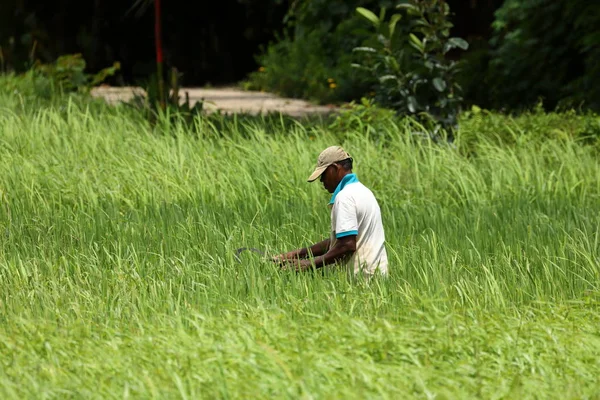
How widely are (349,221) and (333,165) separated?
34 cm

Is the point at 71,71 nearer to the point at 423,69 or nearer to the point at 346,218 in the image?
the point at 423,69

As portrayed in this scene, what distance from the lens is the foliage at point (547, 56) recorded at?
43.0 ft

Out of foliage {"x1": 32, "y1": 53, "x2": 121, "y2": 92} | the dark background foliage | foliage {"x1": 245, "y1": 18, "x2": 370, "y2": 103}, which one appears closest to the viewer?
the dark background foliage

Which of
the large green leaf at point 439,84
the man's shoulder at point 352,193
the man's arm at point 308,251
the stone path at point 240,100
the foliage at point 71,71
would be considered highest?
the large green leaf at point 439,84

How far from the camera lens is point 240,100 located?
60.9 ft

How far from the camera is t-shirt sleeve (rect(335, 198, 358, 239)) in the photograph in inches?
226

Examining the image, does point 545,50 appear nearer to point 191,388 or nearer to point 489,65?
point 489,65

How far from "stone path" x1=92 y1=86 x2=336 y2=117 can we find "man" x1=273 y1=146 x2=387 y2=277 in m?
9.82

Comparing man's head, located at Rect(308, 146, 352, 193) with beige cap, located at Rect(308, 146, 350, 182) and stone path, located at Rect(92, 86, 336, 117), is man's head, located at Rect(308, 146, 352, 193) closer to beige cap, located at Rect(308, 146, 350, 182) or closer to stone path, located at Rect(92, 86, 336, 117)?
beige cap, located at Rect(308, 146, 350, 182)

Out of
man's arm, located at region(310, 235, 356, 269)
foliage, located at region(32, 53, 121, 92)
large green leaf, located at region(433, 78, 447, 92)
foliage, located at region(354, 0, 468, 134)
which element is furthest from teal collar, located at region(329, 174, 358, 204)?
foliage, located at region(32, 53, 121, 92)

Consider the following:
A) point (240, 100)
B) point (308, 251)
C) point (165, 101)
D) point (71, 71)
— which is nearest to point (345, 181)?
point (308, 251)

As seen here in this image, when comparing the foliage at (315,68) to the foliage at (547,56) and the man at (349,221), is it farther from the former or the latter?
the man at (349,221)

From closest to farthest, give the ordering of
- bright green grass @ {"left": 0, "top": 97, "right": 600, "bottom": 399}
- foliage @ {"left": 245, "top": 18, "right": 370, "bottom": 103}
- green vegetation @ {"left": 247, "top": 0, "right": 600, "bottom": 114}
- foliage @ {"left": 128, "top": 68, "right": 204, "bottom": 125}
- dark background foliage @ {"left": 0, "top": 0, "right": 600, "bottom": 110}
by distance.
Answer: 1. bright green grass @ {"left": 0, "top": 97, "right": 600, "bottom": 399}
2. green vegetation @ {"left": 247, "top": 0, "right": 600, "bottom": 114}
3. foliage @ {"left": 128, "top": 68, "right": 204, "bottom": 125}
4. dark background foliage @ {"left": 0, "top": 0, "right": 600, "bottom": 110}
5. foliage @ {"left": 245, "top": 18, "right": 370, "bottom": 103}

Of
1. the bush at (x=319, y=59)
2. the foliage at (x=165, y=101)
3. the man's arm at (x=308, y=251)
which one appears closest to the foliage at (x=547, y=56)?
the bush at (x=319, y=59)
